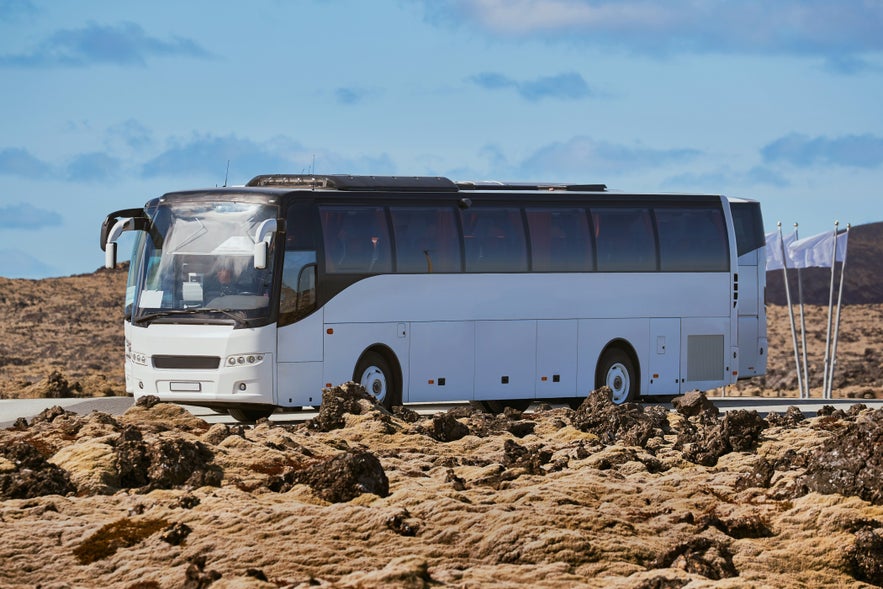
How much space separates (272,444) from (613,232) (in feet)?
36.1

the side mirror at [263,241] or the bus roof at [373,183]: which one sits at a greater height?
the bus roof at [373,183]

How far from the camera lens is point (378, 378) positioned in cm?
2370

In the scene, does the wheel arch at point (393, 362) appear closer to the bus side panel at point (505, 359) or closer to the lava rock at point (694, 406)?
the bus side panel at point (505, 359)

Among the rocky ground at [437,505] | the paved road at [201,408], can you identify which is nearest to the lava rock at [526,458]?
the rocky ground at [437,505]

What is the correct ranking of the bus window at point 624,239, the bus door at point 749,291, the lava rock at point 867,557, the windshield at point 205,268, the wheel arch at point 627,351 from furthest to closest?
the bus door at point 749,291 < the wheel arch at point 627,351 < the bus window at point 624,239 < the windshield at point 205,268 < the lava rock at point 867,557

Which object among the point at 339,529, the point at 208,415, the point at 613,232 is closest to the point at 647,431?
the point at 339,529

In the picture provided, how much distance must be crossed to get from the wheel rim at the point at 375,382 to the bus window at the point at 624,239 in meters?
4.53

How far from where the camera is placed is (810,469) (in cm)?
1424

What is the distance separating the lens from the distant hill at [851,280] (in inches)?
4473

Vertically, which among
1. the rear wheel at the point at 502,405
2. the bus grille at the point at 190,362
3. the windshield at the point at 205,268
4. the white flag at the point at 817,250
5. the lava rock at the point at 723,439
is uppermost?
the white flag at the point at 817,250

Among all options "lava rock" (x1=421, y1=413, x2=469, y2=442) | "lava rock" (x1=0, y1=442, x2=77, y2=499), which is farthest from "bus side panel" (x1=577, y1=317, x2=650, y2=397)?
"lava rock" (x1=0, y1=442, x2=77, y2=499)

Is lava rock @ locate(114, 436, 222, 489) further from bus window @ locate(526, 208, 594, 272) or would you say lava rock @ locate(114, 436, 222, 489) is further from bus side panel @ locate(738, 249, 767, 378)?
bus side panel @ locate(738, 249, 767, 378)

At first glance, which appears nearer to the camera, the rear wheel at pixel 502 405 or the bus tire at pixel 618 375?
the rear wheel at pixel 502 405

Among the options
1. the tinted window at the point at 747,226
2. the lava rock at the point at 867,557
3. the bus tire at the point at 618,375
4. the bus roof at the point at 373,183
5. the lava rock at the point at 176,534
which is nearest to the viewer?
the lava rock at the point at 176,534
